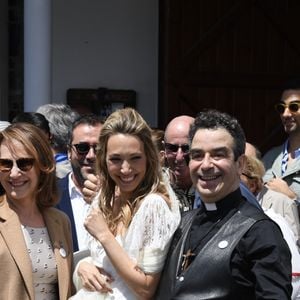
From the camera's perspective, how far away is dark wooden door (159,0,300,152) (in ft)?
26.0

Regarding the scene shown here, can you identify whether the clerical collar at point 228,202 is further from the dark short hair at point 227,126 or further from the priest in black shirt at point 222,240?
the dark short hair at point 227,126

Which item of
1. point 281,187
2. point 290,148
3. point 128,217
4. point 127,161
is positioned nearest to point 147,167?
point 127,161

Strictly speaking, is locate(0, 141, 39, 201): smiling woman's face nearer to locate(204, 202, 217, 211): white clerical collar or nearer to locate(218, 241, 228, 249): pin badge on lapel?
locate(204, 202, 217, 211): white clerical collar

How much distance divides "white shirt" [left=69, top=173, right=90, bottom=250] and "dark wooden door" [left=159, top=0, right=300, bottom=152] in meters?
3.68

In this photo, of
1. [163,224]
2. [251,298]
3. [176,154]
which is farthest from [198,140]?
[176,154]

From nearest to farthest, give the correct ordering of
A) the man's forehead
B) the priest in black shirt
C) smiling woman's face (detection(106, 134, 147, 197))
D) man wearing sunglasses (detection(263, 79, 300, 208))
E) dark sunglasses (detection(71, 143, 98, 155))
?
1. the priest in black shirt
2. smiling woman's face (detection(106, 134, 147, 197))
3. dark sunglasses (detection(71, 143, 98, 155))
4. man wearing sunglasses (detection(263, 79, 300, 208))
5. the man's forehead

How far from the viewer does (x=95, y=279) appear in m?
3.18

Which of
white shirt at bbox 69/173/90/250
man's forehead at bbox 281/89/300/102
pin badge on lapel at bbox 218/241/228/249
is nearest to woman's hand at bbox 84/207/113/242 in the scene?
pin badge on lapel at bbox 218/241/228/249

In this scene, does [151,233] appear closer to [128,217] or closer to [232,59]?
[128,217]

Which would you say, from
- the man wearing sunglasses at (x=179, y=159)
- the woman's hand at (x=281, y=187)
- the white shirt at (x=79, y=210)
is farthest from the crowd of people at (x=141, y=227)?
the woman's hand at (x=281, y=187)

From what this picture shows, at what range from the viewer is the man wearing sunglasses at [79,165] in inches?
165

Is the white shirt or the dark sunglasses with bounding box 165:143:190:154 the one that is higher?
the dark sunglasses with bounding box 165:143:190:154

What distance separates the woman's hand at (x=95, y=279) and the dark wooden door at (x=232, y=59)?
4746 mm

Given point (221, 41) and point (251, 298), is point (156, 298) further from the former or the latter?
point (221, 41)
